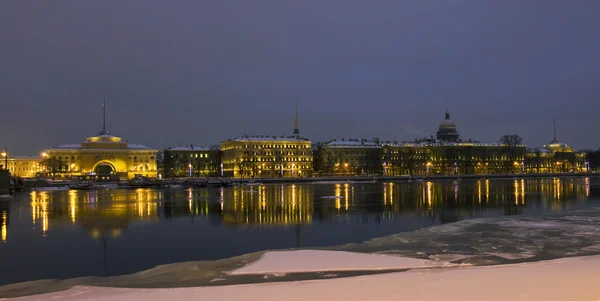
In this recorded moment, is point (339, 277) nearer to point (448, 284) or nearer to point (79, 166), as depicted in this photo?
point (448, 284)

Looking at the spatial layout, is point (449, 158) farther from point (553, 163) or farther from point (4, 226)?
point (4, 226)

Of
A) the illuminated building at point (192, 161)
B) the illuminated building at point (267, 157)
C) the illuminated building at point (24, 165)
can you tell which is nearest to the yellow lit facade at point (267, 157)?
the illuminated building at point (267, 157)

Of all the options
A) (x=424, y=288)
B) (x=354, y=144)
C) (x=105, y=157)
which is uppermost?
(x=354, y=144)

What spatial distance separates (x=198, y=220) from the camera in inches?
1036

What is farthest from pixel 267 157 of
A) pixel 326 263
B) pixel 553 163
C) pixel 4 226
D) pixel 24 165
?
pixel 326 263

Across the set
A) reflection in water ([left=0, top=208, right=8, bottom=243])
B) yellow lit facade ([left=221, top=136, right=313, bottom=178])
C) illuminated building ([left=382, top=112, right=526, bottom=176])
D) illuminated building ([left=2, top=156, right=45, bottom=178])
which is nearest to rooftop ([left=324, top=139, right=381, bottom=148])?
illuminated building ([left=382, top=112, right=526, bottom=176])

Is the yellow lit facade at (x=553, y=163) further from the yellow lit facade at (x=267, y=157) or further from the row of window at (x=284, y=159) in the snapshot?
the yellow lit facade at (x=267, y=157)

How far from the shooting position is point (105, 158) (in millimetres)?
140250

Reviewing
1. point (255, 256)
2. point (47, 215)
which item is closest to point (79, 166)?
point (47, 215)

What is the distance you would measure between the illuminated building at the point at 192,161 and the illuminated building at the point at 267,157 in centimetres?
451

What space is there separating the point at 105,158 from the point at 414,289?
14034 cm

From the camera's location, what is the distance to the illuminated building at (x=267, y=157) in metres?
136

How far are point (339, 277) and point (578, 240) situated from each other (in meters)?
9.34

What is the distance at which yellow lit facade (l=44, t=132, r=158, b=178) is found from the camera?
5413 inches
